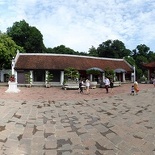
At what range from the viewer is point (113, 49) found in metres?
52.8

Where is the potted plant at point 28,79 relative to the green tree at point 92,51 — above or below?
below

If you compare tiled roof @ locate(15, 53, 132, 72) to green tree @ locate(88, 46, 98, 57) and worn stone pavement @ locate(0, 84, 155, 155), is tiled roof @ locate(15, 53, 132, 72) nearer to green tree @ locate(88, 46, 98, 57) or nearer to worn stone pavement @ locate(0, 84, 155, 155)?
green tree @ locate(88, 46, 98, 57)

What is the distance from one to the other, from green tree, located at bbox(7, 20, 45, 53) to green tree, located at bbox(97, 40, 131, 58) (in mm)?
14837

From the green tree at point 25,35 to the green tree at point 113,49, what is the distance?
48.7 feet

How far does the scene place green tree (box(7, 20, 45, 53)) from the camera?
44713mm

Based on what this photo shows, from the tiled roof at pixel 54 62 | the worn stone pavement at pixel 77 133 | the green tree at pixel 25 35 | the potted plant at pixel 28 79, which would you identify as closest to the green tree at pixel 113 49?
the green tree at pixel 25 35

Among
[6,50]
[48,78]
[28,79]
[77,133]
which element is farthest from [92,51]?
[77,133]

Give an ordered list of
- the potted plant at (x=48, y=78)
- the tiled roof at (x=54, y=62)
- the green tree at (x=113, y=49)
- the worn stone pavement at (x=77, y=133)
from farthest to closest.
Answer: the green tree at (x=113, y=49), the tiled roof at (x=54, y=62), the potted plant at (x=48, y=78), the worn stone pavement at (x=77, y=133)

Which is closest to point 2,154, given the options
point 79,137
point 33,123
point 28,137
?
point 28,137

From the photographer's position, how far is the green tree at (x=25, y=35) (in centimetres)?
4471

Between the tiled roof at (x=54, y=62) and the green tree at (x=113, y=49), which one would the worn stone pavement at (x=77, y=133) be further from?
the green tree at (x=113, y=49)

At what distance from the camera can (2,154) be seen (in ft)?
18.0

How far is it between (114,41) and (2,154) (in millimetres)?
50008

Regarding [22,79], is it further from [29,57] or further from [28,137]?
[28,137]
